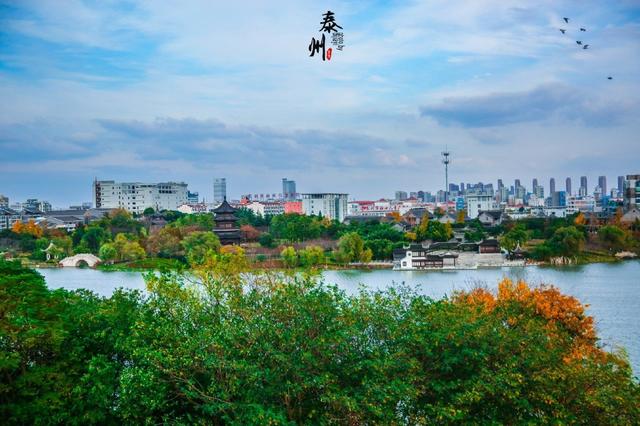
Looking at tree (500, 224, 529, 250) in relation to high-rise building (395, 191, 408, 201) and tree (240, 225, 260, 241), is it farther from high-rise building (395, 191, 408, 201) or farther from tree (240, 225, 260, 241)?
high-rise building (395, 191, 408, 201)

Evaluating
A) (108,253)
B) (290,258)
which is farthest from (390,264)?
(108,253)

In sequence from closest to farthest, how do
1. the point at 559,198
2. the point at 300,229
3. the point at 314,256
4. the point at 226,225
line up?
the point at 314,256 → the point at 226,225 → the point at 300,229 → the point at 559,198

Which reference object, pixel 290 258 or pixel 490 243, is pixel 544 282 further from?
pixel 290 258

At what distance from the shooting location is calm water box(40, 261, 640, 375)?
1148 centimetres

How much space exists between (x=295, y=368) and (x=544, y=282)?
13.9 m

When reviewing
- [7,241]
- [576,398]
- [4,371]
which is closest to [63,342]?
[4,371]

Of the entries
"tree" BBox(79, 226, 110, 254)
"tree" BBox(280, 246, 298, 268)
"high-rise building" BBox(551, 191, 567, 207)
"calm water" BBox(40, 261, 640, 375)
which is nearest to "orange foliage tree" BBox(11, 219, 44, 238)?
"tree" BBox(79, 226, 110, 254)

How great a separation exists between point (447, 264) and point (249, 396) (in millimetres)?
19218

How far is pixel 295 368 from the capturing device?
479cm

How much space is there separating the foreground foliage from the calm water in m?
5.16

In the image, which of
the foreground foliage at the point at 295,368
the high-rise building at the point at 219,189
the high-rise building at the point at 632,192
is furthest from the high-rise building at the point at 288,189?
the foreground foliage at the point at 295,368

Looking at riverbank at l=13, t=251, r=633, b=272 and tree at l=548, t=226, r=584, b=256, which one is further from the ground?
tree at l=548, t=226, r=584, b=256

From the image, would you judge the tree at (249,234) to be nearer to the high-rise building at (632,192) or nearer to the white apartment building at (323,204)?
the white apartment building at (323,204)

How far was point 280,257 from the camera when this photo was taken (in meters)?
24.7
